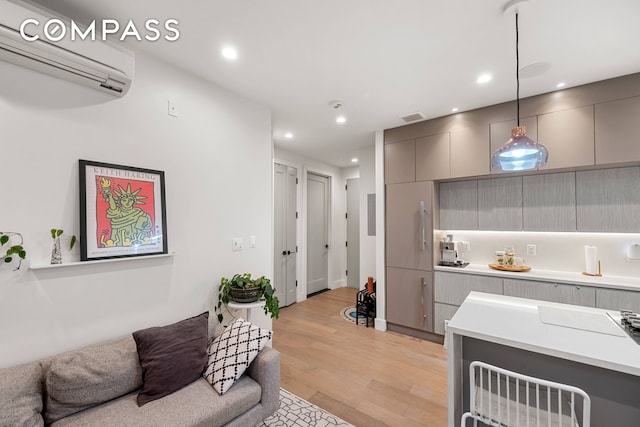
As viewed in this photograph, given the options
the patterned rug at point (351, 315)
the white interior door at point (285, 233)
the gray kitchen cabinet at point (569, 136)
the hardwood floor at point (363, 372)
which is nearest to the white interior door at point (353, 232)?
the patterned rug at point (351, 315)

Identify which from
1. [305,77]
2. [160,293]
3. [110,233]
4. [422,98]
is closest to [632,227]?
[422,98]

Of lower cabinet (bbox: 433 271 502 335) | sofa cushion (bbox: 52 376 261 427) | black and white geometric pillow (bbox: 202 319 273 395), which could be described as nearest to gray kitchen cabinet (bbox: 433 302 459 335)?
lower cabinet (bbox: 433 271 502 335)

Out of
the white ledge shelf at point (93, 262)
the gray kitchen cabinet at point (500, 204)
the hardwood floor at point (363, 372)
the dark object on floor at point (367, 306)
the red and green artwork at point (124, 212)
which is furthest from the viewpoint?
the dark object on floor at point (367, 306)

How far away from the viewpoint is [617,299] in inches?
95.6

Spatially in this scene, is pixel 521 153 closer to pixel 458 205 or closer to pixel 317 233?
pixel 458 205

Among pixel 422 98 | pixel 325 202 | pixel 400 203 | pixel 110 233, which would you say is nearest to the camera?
pixel 110 233

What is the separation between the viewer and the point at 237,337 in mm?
1946

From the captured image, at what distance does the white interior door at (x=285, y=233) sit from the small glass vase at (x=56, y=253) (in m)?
3.03

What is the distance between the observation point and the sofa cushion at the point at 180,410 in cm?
143

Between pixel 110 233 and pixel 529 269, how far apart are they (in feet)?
13.2

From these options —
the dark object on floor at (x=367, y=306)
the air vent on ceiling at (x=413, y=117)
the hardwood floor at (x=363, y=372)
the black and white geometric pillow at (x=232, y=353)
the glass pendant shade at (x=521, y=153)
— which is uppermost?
the air vent on ceiling at (x=413, y=117)

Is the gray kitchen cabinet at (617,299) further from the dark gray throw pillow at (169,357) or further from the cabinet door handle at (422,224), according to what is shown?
the dark gray throw pillow at (169,357)

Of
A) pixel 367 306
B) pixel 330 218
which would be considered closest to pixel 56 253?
pixel 367 306

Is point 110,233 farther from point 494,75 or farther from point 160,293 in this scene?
point 494,75
